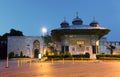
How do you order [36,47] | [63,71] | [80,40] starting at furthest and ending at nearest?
1. [36,47]
2. [80,40]
3. [63,71]

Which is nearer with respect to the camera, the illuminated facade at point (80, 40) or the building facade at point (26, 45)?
the illuminated facade at point (80, 40)

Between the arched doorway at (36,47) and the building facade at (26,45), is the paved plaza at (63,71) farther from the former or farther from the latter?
the arched doorway at (36,47)

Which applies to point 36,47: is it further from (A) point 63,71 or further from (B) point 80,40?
(A) point 63,71

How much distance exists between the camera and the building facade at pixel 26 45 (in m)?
90.8

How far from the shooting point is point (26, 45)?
302 ft

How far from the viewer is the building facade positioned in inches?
3575

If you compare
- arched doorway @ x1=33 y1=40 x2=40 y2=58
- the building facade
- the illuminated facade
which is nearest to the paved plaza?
the illuminated facade

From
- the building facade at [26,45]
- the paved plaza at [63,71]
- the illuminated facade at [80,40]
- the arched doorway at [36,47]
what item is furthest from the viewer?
the arched doorway at [36,47]

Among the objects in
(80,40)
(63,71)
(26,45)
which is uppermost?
(26,45)

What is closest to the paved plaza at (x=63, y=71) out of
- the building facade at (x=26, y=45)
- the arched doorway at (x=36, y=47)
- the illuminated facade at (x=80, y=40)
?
the illuminated facade at (x=80, y=40)

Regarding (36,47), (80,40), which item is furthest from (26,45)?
(80,40)

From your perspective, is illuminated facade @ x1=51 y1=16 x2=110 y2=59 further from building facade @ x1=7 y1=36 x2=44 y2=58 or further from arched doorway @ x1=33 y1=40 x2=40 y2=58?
arched doorway @ x1=33 y1=40 x2=40 y2=58

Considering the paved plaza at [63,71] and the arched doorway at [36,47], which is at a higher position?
the arched doorway at [36,47]

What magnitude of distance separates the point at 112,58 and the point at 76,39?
829 cm
